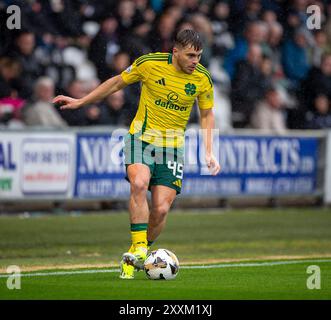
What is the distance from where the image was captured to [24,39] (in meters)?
20.0

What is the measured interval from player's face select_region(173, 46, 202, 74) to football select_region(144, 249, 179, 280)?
206 centimetres

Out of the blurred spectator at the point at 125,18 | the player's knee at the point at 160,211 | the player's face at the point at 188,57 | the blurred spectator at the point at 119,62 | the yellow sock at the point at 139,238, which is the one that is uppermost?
the blurred spectator at the point at 125,18

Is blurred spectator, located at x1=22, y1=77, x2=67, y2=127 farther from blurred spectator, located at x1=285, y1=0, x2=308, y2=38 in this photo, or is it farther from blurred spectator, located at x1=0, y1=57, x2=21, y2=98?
blurred spectator, located at x1=285, y1=0, x2=308, y2=38

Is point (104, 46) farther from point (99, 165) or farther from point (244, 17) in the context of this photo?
point (244, 17)

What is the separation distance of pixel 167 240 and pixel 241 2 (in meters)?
9.99

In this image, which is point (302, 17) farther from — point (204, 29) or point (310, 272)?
point (310, 272)

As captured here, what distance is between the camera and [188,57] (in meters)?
12.0

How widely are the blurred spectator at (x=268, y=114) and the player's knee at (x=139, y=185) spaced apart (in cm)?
1197

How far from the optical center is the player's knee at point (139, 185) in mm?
11867

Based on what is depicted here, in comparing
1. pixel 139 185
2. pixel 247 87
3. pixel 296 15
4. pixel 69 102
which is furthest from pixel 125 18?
pixel 139 185

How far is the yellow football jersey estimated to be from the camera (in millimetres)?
12336

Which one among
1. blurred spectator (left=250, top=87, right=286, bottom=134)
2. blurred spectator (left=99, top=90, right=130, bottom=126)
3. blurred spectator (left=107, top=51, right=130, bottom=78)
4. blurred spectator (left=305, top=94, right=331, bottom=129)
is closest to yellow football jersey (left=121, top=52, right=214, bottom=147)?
blurred spectator (left=107, top=51, right=130, bottom=78)

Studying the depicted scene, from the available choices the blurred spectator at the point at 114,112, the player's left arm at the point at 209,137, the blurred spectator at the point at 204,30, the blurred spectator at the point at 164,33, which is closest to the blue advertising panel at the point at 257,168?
the blurred spectator at the point at 114,112

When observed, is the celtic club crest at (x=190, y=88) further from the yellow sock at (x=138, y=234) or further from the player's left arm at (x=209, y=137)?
the yellow sock at (x=138, y=234)
